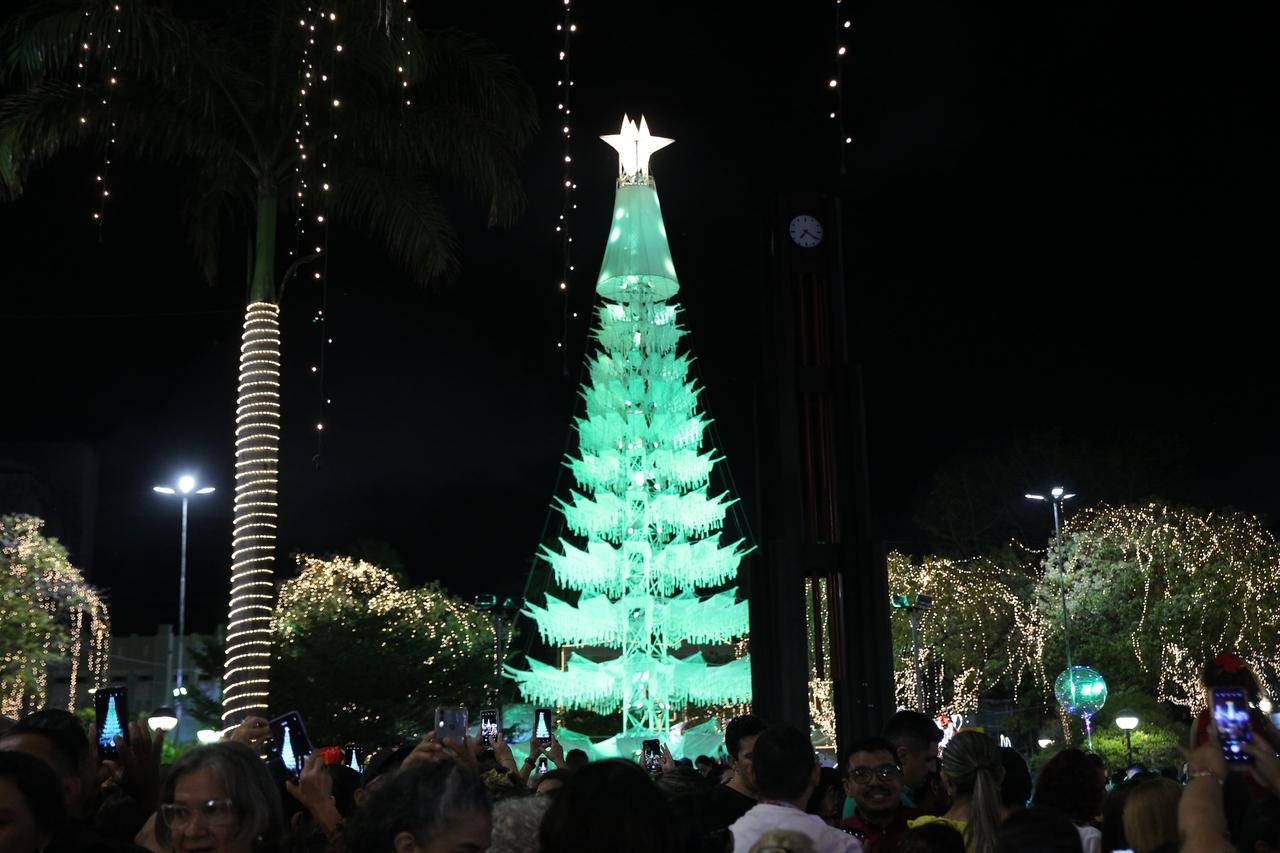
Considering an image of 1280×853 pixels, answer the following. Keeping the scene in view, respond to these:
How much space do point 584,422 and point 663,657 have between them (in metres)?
6.88

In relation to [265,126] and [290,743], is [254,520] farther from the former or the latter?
[290,743]

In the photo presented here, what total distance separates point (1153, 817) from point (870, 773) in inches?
55.5

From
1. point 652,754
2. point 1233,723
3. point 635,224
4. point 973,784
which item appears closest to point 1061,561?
point 635,224

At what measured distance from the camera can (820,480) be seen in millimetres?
18172

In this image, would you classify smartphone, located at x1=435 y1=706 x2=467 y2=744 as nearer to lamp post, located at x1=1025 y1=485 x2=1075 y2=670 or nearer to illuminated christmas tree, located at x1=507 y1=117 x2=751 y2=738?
illuminated christmas tree, located at x1=507 y1=117 x2=751 y2=738

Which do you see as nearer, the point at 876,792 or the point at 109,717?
the point at 876,792

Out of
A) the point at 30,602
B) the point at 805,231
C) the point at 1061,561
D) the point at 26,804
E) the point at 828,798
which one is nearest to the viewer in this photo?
the point at 26,804

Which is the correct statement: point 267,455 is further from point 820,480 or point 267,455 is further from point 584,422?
point 584,422

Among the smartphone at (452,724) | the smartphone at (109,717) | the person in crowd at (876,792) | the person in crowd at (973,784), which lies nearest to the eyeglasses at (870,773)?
the person in crowd at (876,792)

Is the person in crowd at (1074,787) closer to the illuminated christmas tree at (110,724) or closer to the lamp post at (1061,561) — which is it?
the illuminated christmas tree at (110,724)

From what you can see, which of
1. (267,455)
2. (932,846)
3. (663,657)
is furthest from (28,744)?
(663,657)

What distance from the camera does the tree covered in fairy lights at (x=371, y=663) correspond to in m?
36.5

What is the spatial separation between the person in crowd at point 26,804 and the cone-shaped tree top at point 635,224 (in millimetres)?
32578

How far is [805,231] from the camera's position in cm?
1841
